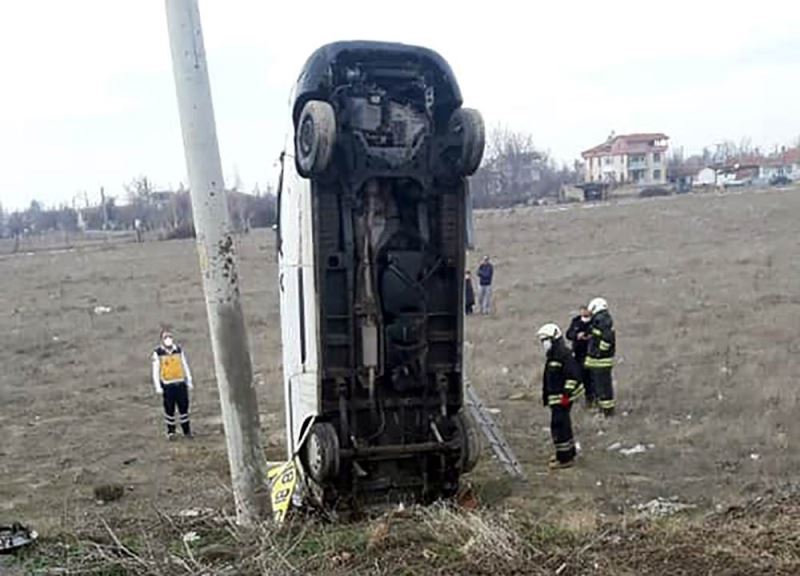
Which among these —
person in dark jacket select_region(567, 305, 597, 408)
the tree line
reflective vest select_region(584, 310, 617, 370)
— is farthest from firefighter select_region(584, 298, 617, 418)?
the tree line

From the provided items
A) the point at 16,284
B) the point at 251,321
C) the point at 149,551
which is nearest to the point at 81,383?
the point at 251,321

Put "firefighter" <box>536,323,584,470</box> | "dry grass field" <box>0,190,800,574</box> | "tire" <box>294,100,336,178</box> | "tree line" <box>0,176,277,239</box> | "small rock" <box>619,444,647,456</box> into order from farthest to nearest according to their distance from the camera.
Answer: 1. "tree line" <box>0,176,277,239</box>
2. "small rock" <box>619,444,647,456</box>
3. "firefighter" <box>536,323,584,470</box>
4. "tire" <box>294,100,336,178</box>
5. "dry grass field" <box>0,190,800,574</box>

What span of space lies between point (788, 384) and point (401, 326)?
7.81 m

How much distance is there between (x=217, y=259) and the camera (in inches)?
246

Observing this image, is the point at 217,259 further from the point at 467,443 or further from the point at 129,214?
the point at 129,214

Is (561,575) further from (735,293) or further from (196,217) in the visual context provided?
(735,293)

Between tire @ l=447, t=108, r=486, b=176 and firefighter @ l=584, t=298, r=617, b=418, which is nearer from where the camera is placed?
tire @ l=447, t=108, r=486, b=176

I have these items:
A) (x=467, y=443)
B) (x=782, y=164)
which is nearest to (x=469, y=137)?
(x=467, y=443)

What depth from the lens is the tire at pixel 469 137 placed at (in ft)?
23.8

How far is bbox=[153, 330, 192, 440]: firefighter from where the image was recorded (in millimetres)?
13914

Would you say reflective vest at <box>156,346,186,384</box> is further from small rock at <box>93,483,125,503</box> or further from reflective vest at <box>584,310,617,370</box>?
reflective vest at <box>584,310,617,370</box>

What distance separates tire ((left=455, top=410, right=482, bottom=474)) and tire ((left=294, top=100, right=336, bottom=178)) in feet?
7.30

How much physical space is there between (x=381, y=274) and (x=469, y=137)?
3.91ft

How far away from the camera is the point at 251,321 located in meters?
25.1
